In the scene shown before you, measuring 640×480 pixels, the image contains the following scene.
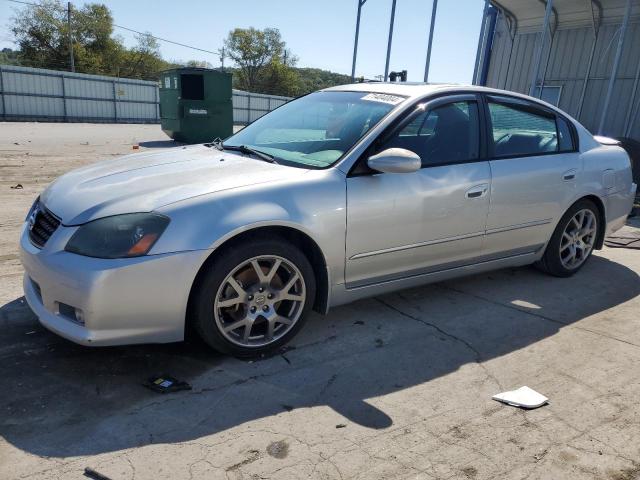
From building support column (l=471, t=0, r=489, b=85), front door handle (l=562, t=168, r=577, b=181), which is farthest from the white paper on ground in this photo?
building support column (l=471, t=0, r=489, b=85)

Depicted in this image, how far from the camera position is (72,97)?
88.9ft

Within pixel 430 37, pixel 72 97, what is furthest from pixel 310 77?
pixel 430 37

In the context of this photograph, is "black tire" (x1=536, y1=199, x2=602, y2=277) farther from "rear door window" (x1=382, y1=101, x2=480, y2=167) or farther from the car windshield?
the car windshield

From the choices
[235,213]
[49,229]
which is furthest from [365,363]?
[49,229]

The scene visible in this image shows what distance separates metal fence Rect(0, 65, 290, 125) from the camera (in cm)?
2486

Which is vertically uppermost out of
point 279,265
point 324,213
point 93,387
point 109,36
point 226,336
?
point 109,36

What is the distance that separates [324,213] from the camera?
3.12m

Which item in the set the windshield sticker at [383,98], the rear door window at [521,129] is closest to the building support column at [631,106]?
the rear door window at [521,129]

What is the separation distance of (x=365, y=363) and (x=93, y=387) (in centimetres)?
150

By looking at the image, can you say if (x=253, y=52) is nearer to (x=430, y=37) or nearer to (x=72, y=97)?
(x=72, y=97)

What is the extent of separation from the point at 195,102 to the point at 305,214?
43.5ft

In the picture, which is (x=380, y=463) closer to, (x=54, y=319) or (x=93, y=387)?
(x=93, y=387)

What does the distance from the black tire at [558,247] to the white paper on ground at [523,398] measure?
2025 millimetres

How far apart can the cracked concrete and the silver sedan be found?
28cm
